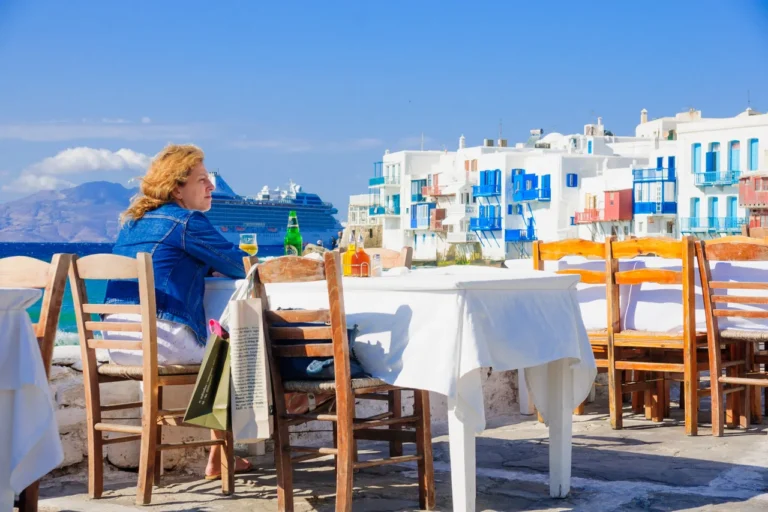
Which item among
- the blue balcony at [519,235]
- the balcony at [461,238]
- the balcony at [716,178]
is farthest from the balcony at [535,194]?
the balcony at [716,178]

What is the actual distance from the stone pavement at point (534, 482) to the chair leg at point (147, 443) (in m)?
0.07

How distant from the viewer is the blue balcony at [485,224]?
69562 mm

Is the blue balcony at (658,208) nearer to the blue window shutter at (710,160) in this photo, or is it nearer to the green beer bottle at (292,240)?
the blue window shutter at (710,160)

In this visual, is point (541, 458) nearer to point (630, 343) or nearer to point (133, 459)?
point (630, 343)

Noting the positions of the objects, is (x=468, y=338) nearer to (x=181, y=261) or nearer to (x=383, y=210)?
(x=181, y=261)

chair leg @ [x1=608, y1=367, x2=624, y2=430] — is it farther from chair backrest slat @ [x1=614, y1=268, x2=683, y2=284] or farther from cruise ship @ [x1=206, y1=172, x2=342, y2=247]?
cruise ship @ [x1=206, y1=172, x2=342, y2=247]

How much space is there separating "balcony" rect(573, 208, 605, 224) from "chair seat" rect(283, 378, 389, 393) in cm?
5628

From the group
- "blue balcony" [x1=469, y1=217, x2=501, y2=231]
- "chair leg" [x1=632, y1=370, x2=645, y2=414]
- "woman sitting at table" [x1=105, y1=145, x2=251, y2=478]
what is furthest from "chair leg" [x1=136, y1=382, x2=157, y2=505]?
"blue balcony" [x1=469, y1=217, x2=501, y2=231]

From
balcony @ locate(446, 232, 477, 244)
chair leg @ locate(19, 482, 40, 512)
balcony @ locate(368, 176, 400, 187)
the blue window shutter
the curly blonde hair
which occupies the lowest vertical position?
chair leg @ locate(19, 482, 40, 512)

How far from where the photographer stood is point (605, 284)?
5.05 m

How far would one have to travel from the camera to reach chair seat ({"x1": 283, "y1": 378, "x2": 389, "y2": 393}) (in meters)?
3.21

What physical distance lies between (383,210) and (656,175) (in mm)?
34671

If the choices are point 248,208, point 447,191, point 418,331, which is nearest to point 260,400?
point 418,331

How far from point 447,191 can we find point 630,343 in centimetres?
6956
